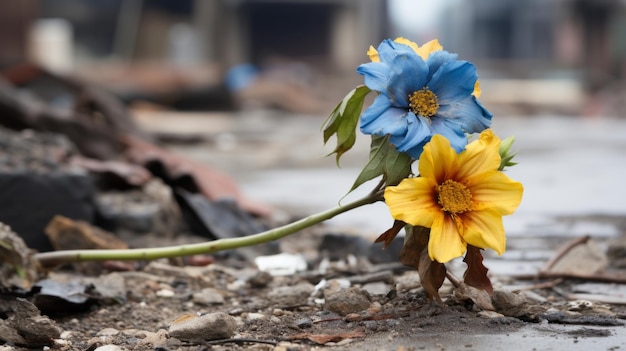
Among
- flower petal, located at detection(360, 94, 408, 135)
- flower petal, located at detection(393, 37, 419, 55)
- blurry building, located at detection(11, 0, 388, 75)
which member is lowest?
flower petal, located at detection(360, 94, 408, 135)

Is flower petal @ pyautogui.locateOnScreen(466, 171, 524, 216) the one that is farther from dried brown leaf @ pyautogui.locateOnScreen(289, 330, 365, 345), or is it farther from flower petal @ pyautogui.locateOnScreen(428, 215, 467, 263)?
dried brown leaf @ pyautogui.locateOnScreen(289, 330, 365, 345)

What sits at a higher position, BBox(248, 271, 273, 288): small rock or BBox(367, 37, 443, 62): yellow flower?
BBox(367, 37, 443, 62): yellow flower

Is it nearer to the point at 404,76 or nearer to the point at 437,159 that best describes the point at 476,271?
the point at 437,159

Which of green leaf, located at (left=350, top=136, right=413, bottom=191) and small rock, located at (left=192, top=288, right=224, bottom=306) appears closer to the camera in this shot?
green leaf, located at (left=350, top=136, right=413, bottom=191)

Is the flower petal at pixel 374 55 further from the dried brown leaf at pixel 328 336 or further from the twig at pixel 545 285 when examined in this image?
the twig at pixel 545 285

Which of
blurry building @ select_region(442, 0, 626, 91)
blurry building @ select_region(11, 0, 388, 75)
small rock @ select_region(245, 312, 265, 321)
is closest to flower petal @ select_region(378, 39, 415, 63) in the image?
small rock @ select_region(245, 312, 265, 321)

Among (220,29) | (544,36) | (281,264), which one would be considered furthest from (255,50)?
(544,36)

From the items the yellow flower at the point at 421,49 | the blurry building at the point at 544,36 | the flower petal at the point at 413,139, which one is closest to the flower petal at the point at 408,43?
the yellow flower at the point at 421,49
